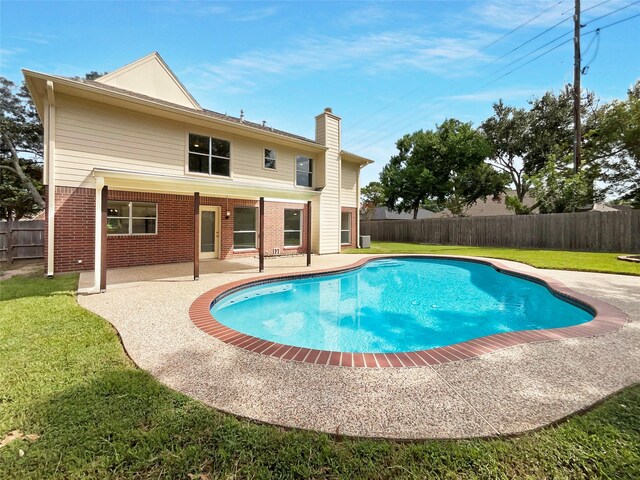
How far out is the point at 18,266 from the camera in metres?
9.87

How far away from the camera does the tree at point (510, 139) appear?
86.3 ft

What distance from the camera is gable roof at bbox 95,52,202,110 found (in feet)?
35.1

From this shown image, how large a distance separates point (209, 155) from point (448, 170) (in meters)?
23.0

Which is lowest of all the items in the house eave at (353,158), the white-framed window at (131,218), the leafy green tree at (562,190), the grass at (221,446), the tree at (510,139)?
the grass at (221,446)

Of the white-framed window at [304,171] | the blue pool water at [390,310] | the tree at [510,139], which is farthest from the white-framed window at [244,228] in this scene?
the tree at [510,139]

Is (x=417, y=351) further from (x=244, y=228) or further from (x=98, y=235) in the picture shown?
(x=244, y=228)

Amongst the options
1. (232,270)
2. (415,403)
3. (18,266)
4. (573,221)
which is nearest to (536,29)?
(573,221)

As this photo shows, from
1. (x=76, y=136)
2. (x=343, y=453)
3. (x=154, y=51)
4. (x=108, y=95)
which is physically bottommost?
(x=343, y=453)

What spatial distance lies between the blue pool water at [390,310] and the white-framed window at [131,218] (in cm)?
494

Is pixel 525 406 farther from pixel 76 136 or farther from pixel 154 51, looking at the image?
pixel 154 51

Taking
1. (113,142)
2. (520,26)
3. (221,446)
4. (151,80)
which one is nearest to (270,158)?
(151,80)

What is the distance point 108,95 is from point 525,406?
11.2m

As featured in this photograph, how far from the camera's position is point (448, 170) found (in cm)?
2714

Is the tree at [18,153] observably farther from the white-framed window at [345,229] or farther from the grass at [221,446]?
the grass at [221,446]
